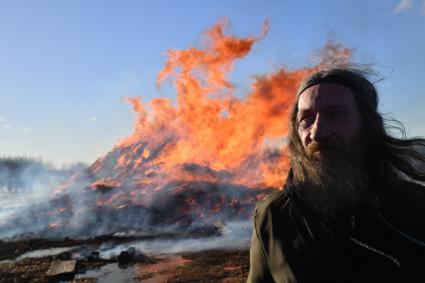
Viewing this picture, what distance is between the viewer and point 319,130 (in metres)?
2.22

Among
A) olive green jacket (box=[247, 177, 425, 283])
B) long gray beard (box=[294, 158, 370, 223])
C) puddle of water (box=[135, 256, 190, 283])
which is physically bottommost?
puddle of water (box=[135, 256, 190, 283])

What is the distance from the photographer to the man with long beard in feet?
6.27

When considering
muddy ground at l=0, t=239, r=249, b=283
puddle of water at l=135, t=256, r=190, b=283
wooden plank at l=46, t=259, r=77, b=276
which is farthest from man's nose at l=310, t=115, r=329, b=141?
wooden plank at l=46, t=259, r=77, b=276

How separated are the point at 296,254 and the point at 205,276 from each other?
8.96m

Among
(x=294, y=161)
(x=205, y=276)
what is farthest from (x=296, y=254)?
(x=205, y=276)

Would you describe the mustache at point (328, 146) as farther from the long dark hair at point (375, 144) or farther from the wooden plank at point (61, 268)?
the wooden plank at point (61, 268)

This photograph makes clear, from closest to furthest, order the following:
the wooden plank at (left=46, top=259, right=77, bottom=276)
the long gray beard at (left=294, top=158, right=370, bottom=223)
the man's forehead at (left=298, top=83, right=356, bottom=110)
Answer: the long gray beard at (left=294, top=158, right=370, bottom=223) < the man's forehead at (left=298, top=83, right=356, bottom=110) < the wooden plank at (left=46, top=259, right=77, bottom=276)

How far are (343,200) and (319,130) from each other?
439 millimetres

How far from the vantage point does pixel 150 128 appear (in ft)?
99.8

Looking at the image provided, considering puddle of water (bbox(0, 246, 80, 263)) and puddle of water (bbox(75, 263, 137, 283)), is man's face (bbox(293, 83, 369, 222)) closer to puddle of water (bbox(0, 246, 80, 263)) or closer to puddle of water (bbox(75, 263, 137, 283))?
puddle of water (bbox(75, 263, 137, 283))

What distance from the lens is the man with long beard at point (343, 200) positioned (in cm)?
191

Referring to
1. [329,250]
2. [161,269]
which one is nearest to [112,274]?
[161,269]

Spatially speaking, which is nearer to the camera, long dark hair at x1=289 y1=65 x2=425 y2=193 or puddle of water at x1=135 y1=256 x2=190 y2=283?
long dark hair at x1=289 y1=65 x2=425 y2=193

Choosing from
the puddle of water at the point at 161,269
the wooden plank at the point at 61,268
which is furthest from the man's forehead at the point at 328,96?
the wooden plank at the point at 61,268
